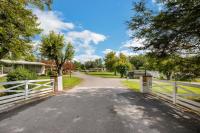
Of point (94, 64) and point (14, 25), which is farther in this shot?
point (94, 64)

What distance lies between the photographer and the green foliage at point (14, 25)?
308 inches

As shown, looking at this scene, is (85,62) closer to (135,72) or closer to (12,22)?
(135,72)

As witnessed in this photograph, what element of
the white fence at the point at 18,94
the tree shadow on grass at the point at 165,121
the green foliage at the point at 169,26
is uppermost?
the green foliage at the point at 169,26

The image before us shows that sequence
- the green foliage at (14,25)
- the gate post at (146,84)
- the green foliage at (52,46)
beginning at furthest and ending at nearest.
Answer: the green foliage at (52,46) → the gate post at (146,84) → the green foliage at (14,25)

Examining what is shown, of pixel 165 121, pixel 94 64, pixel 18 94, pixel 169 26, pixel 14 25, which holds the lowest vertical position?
pixel 165 121

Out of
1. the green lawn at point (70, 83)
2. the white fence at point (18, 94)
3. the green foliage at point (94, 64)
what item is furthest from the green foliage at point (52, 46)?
the green foliage at point (94, 64)

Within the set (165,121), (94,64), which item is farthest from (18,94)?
(94,64)

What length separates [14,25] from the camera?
8.73 m

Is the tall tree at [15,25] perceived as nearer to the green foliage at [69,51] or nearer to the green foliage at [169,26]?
the green foliage at [169,26]

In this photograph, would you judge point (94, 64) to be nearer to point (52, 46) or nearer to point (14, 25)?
point (52, 46)

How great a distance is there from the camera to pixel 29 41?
1055cm

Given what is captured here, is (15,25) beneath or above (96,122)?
above

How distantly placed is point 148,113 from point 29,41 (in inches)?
321

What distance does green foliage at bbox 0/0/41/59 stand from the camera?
25.6ft
